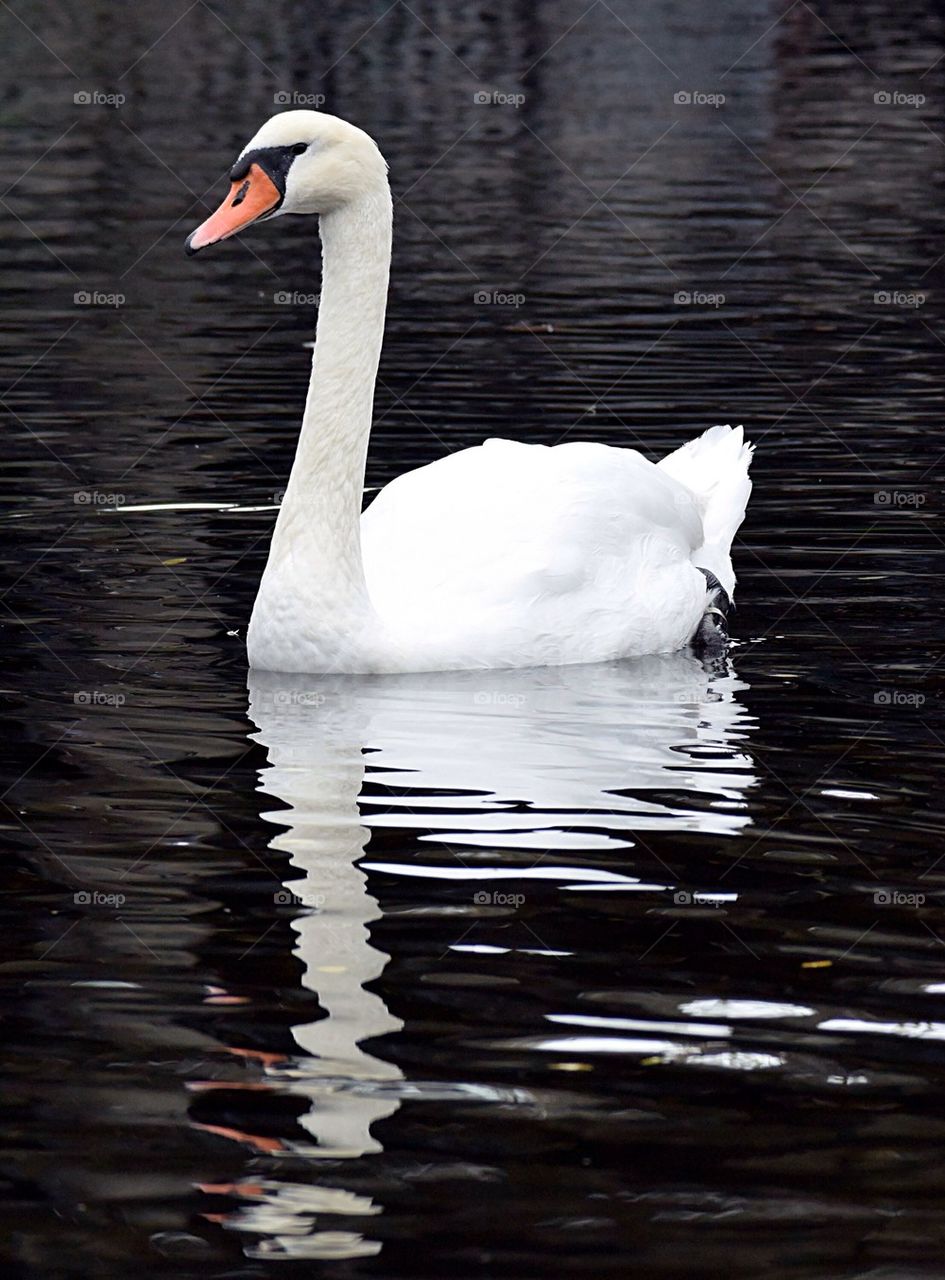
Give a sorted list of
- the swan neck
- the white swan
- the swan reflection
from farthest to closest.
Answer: the swan neck → the white swan → the swan reflection

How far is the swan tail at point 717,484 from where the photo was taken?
10.2 m

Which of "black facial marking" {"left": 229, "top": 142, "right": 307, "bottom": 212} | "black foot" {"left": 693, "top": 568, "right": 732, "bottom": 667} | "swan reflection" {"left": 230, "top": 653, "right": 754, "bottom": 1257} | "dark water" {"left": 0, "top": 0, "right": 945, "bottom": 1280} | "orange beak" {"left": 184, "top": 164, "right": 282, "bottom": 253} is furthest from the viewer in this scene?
"black foot" {"left": 693, "top": 568, "right": 732, "bottom": 667}

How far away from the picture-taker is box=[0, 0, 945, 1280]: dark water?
4727 mm

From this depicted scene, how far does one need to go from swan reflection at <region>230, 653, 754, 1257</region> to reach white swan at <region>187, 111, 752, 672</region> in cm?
14

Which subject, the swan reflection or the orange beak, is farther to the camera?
the orange beak

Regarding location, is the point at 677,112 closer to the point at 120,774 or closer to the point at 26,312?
the point at 26,312

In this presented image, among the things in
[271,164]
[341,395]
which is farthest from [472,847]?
[271,164]

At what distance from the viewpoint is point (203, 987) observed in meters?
5.75

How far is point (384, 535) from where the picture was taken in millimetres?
9336

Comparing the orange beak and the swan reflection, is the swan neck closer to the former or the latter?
the orange beak

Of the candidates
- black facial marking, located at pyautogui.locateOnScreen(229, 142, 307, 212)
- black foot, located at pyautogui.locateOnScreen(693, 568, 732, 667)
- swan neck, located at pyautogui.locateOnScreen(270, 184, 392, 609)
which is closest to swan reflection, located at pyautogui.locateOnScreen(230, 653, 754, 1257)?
black foot, located at pyautogui.locateOnScreen(693, 568, 732, 667)

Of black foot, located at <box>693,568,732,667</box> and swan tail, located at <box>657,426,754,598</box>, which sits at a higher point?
swan tail, located at <box>657,426,754,598</box>

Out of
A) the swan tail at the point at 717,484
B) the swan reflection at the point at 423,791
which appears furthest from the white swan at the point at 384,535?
the swan tail at the point at 717,484

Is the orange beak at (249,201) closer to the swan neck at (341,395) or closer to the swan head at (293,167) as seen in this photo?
the swan head at (293,167)
